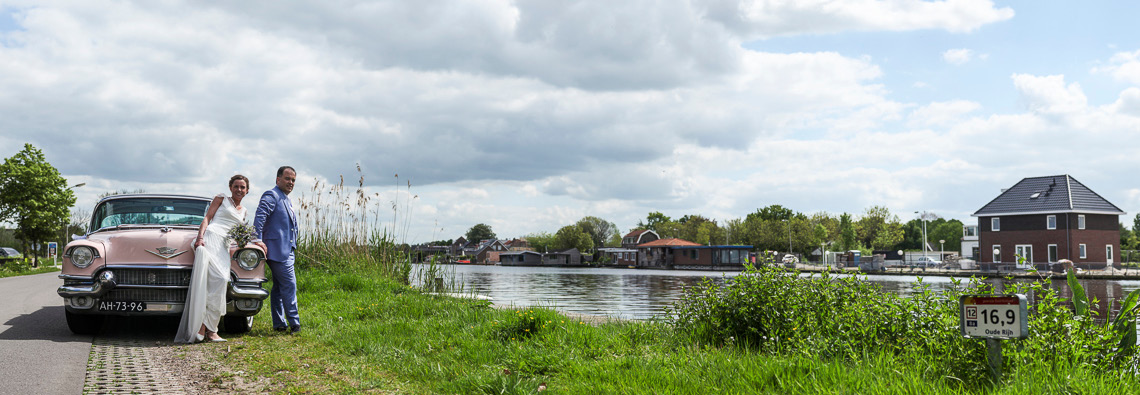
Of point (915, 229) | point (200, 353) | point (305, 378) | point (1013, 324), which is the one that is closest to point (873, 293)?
point (1013, 324)

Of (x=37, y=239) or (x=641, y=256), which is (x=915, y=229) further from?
(x=37, y=239)

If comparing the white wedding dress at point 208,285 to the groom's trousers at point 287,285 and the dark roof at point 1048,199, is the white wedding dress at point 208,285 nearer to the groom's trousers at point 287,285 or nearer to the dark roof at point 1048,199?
the groom's trousers at point 287,285

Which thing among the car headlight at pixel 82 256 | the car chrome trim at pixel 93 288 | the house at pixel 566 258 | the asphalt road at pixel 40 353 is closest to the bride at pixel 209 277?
the car chrome trim at pixel 93 288

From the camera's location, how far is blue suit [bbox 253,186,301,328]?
25.8 ft

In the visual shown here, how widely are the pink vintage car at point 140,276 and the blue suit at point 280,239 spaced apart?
0.49ft

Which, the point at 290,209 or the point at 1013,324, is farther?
the point at 290,209

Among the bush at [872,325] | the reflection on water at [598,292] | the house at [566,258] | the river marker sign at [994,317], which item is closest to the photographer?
the river marker sign at [994,317]

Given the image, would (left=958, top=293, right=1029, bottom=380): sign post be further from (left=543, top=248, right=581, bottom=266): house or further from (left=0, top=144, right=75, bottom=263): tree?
(left=543, top=248, right=581, bottom=266): house

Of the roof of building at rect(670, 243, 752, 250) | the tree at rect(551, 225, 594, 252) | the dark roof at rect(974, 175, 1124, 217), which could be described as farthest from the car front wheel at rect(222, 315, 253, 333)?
the tree at rect(551, 225, 594, 252)

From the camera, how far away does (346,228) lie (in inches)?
612

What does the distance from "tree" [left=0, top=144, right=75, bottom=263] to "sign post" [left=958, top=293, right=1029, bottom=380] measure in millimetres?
42600

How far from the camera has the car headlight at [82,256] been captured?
24.2 feet

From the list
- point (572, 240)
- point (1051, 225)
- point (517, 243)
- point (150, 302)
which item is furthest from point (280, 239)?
point (517, 243)

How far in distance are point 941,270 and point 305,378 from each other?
215 ft
